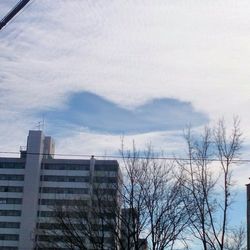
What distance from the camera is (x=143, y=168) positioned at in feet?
141

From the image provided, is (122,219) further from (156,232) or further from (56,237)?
(56,237)

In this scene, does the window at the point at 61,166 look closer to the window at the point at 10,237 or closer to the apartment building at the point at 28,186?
the apartment building at the point at 28,186

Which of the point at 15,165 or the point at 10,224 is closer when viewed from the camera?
the point at 10,224

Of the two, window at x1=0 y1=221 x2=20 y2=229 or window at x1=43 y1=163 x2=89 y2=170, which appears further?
window at x1=43 y1=163 x2=89 y2=170

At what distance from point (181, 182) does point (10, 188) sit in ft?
412

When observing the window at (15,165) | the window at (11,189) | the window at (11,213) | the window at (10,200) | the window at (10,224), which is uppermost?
the window at (15,165)

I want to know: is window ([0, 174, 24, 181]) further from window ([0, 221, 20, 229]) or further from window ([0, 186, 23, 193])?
window ([0, 221, 20, 229])

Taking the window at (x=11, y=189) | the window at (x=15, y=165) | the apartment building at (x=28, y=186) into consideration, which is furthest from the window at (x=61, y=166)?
the window at (x=11, y=189)

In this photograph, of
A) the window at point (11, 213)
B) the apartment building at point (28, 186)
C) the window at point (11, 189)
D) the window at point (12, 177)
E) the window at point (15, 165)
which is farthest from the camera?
the window at point (11, 189)

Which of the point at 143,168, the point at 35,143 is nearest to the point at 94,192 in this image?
the point at 143,168

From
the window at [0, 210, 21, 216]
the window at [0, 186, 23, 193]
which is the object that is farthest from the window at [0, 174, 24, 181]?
the window at [0, 210, 21, 216]

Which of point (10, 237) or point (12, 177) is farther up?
point (12, 177)

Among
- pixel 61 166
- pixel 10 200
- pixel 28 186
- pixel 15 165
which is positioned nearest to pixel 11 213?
pixel 10 200

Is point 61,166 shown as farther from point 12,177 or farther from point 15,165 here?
point 12,177
